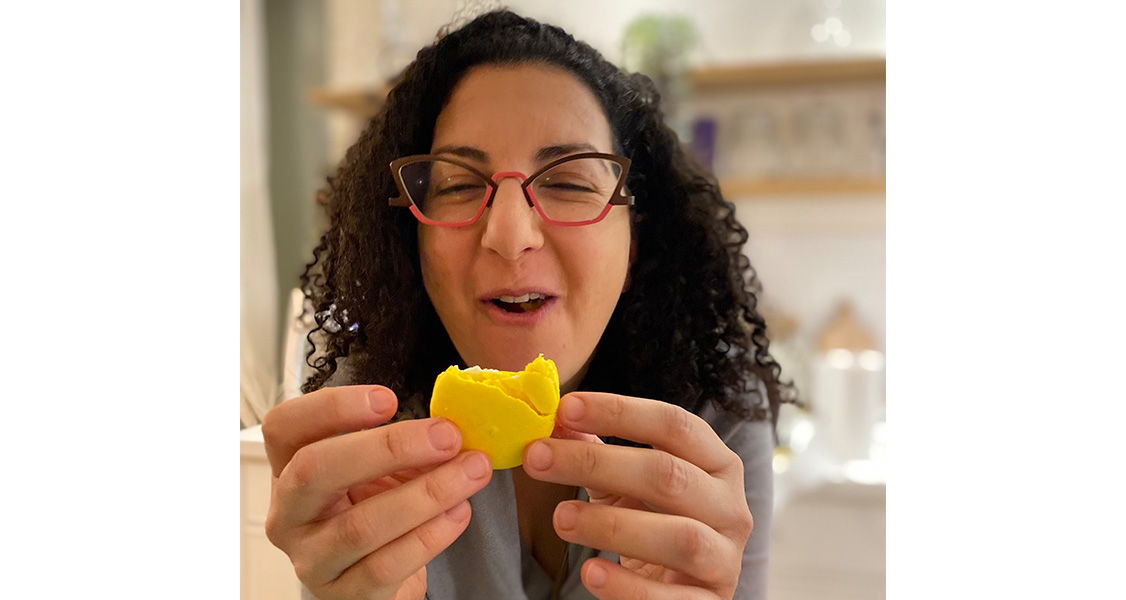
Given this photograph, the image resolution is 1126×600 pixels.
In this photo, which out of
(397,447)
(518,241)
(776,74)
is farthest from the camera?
(776,74)

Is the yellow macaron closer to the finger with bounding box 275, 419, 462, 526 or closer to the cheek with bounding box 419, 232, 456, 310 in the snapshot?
the finger with bounding box 275, 419, 462, 526

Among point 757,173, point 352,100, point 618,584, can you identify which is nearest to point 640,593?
point 618,584

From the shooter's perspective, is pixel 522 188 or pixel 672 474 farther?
pixel 522 188

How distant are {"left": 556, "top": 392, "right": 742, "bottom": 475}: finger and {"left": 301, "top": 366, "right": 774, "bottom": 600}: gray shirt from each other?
0.69 ft

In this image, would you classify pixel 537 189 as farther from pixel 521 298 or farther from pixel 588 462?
pixel 588 462

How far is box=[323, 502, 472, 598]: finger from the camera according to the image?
535 mm

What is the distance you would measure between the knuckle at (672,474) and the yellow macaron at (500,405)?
85 millimetres

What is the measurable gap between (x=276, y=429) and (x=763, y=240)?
1.69 feet

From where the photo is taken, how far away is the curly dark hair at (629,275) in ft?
2.26

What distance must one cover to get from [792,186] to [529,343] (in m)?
0.32

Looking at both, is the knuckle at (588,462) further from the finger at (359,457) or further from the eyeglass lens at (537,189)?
the eyeglass lens at (537,189)

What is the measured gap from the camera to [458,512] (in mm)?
543
